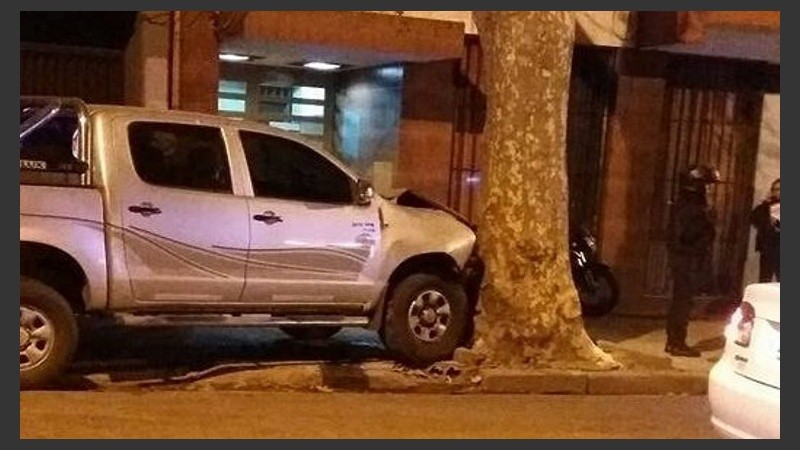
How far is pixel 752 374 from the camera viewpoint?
6.30 meters

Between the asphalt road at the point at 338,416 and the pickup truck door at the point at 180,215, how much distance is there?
0.80 meters

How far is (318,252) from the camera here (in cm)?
880

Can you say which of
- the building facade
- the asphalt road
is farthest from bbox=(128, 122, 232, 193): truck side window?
the building facade

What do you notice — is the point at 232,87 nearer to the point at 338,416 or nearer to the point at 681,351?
the point at 681,351

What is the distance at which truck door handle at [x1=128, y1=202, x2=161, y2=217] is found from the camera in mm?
8078

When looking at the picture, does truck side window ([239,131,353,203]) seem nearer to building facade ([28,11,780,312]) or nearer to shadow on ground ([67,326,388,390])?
shadow on ground ([67,326,388,390])

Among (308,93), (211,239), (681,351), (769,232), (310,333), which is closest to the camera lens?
(211,239)

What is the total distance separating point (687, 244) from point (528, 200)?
2027 mm

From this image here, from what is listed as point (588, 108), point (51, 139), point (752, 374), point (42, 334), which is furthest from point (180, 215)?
point (588, 108)

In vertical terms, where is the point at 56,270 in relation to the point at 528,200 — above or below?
below

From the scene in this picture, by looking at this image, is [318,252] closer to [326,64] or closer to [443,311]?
[443,311]

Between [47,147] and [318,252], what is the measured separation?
213cm

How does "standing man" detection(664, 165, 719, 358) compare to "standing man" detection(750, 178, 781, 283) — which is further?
"standing man" detection(750, 178, 781, 283)

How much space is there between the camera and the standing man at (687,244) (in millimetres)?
10398
